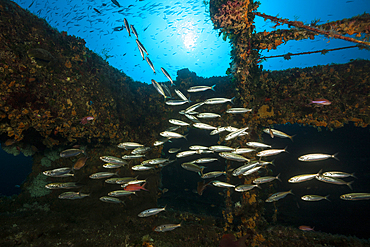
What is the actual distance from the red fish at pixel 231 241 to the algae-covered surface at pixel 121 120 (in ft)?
0.13

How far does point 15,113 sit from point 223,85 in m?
7.12

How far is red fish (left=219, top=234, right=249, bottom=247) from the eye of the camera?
14.9 feet

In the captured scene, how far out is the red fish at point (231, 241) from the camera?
4.55 meters

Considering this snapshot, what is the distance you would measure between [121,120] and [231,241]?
20.3 feet

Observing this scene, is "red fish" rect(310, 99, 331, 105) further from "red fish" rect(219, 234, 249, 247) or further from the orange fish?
the orange fish

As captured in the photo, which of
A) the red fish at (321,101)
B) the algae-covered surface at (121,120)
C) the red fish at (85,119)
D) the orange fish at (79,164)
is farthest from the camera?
the orange fish at (79,164)

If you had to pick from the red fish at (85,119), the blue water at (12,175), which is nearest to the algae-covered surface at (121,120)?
the red fish at (85,119)

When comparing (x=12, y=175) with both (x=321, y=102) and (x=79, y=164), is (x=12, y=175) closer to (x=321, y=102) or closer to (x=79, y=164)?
(x=79, y=164)

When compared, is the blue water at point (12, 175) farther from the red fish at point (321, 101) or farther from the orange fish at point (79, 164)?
the red fish at point (321, 101)

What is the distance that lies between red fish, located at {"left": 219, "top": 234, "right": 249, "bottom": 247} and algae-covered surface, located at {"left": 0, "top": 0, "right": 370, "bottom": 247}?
38mm

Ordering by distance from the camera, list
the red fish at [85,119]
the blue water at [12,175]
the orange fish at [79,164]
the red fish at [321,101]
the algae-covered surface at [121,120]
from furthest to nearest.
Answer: the blue water at [12,175], the orange fish at [79,164], the red fish at [85,119], the red fish at [321,101], the algae-covered surface at [121,120]

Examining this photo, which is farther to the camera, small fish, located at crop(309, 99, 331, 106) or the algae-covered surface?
small fish, located at crop(309, 99, 331, 106)

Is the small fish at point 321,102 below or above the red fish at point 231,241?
above

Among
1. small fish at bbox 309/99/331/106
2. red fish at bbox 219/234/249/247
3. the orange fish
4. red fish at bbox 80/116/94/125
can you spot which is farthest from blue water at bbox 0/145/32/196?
small fish at bbox 309/99/331/106
